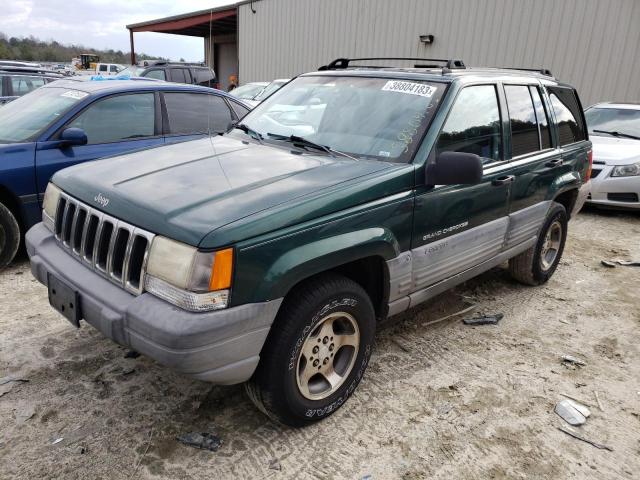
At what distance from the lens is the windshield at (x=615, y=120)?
27.8ft

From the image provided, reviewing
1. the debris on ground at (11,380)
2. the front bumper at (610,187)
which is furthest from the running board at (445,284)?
the front bumper at (610,187)

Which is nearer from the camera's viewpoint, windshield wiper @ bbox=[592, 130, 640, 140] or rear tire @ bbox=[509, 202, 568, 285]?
rear tire @ bbox=[509, 202, 568, 285]

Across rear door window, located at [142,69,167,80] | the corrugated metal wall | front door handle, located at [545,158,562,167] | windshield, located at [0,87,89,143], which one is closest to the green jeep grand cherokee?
front door handle, located at [545,158,562,167]

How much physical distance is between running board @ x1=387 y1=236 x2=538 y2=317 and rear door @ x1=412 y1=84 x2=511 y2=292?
0.16ft

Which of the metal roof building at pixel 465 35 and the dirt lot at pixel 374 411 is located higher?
the metal roof building at pixel 465 35

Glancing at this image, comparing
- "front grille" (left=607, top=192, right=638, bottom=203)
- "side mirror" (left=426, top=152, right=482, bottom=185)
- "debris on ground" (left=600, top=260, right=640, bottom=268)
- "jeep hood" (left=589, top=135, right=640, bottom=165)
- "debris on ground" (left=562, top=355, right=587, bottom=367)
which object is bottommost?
"debris on ground" (left=600, top=260, right=640, bottom=268)

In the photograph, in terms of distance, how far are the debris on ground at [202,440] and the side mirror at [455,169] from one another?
6.00ft

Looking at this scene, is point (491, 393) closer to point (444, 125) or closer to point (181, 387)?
point (444, 125)

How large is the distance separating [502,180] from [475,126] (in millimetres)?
455

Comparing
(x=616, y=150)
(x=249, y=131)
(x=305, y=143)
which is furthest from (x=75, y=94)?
(x=616, y=150)

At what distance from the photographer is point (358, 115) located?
10.9 feet

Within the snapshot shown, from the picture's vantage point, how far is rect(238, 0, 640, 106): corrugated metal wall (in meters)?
11.0

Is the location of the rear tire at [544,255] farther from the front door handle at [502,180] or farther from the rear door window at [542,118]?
the front door handle at [502,180]

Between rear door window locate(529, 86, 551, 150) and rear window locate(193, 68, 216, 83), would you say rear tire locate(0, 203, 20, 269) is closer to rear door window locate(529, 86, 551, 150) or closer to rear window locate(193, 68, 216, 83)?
rear door window locate(529, 86, 551, 150)
